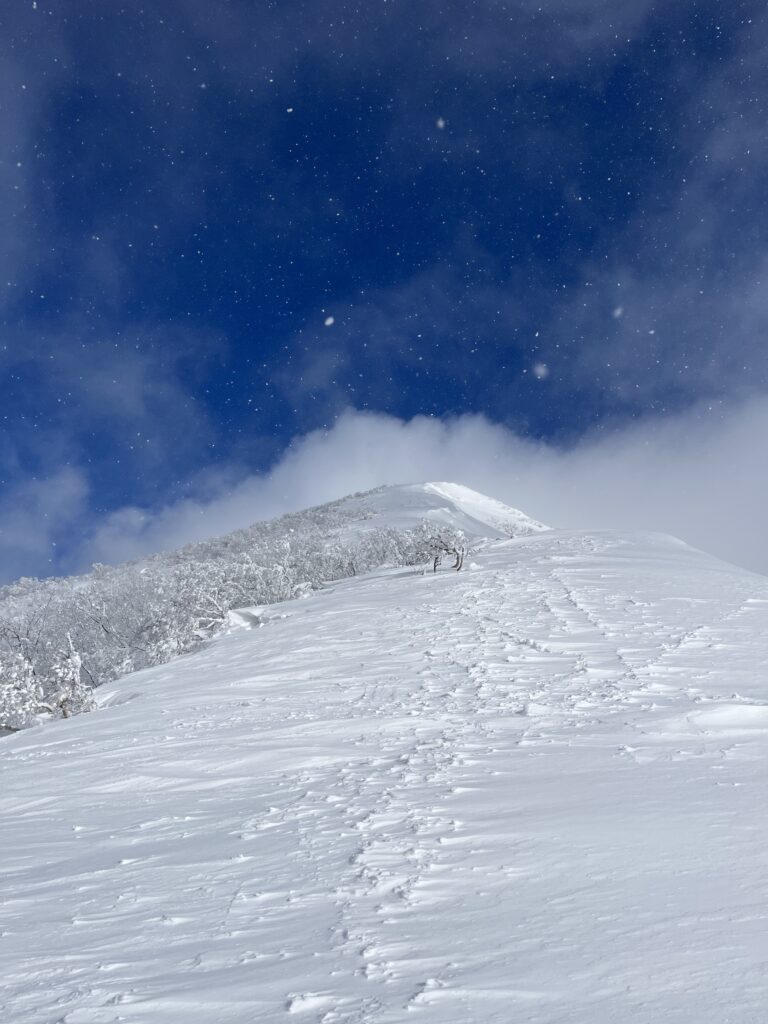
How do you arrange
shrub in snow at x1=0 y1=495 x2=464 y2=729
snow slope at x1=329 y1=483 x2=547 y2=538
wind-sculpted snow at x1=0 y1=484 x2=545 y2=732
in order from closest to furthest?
shrub in snow at x1=0 y1=495 x2=464 y2=729 < wind-sculpted snow at x1=0 y1=484 x2=545 y2=732 < snow slope at x1=329 y1=483 x2=547 y2=538

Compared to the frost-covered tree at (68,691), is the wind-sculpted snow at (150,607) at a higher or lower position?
higher

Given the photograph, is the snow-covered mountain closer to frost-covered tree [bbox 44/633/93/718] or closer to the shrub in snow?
frost-covered tree [bbox 44/633/93/718]

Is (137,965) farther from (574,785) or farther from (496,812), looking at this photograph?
(574,785)

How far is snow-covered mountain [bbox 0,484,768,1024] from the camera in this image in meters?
2.40

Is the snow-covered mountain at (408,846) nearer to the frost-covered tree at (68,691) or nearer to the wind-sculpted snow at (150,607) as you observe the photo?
the frost-covered tree at (68,691)

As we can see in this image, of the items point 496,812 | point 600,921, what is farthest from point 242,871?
point 600,921

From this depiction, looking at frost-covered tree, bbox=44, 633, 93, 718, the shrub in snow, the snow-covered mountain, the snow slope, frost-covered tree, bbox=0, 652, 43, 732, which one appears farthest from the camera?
the snow slope

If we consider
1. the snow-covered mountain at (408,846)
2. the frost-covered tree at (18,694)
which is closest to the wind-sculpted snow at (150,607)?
the frost-covered tree at (18,694)

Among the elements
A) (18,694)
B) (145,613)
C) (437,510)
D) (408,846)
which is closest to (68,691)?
(18,694)

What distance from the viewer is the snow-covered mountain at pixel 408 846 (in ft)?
7.88

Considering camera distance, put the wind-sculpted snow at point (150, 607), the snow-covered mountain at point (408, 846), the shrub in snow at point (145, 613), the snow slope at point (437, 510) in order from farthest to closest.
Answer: the snow slope at point (437, 510)
the wind-sculpted snow at point (150, 607)
the shrub in snow at point (145, 613)
the snow-covered mountain at point (408, 846)

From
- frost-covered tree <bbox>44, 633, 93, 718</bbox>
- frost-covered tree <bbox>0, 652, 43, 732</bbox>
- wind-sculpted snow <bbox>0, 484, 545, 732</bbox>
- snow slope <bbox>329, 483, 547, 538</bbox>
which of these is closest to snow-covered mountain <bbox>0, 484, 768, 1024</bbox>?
frost-covered tree <bbox>44, 633, 93, 718</bbox>

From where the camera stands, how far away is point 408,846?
12.9ft

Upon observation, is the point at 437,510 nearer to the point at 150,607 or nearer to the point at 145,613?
the point at 145,613
